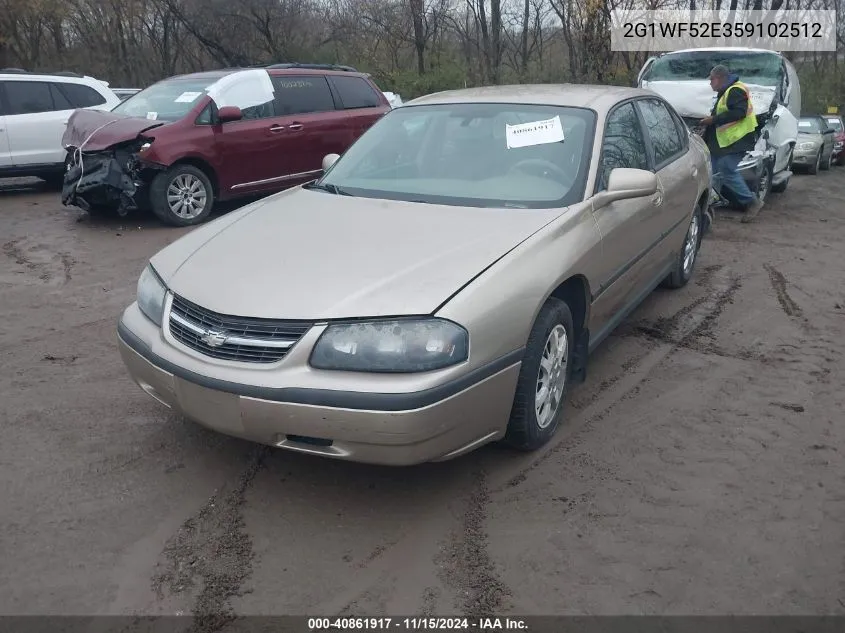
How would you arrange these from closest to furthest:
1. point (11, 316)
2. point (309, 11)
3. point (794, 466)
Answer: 1. point (794, 466)
2. point (11, 316)
3. point (309, 11)

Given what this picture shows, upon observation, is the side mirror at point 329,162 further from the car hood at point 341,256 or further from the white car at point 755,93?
the white car at point 755,93

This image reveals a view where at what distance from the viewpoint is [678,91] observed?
35.2 feet

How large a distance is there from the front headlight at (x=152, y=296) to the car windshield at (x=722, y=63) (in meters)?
9.58

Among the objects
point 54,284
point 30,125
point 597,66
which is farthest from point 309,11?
point 54,284

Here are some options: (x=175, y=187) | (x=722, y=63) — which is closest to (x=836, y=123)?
(x=722, y=63)

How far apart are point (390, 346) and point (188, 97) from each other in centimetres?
701

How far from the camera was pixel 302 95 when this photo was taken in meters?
9.70

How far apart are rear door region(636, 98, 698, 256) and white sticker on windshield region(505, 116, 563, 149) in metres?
0.82

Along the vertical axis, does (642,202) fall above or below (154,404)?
above

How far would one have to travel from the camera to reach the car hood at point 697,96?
33.8ft

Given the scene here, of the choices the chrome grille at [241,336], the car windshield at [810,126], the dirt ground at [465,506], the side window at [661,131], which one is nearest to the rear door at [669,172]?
the side window at [661,131]

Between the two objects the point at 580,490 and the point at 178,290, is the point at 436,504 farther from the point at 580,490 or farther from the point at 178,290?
the point at 178,290

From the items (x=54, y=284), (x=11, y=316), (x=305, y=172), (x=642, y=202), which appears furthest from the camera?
(x=305, y=172)

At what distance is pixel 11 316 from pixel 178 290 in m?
3.12
